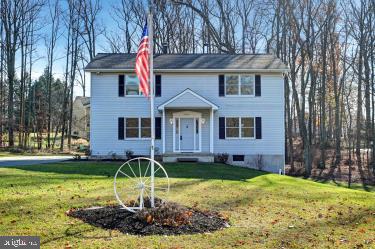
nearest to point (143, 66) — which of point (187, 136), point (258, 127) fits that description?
point (187, 136)

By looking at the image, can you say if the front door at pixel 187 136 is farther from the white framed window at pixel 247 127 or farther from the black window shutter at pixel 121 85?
the black window shutter at pixel 121 85

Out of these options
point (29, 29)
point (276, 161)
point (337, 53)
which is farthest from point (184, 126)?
point (29, 29)

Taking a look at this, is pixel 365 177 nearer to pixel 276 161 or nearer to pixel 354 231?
pixel 276 161

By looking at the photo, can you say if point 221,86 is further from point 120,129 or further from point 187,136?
point 120,129

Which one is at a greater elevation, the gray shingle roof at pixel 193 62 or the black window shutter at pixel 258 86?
the gray shingle roof at pixel 193 62

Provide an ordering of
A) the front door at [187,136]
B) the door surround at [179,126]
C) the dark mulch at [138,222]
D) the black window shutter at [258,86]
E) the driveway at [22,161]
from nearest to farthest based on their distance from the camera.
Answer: the dark mulch at [138,222]
the driveway at [22,161]
the door surround at [179,126]
the front door at [187,136]
the black window shutter at [258,86]

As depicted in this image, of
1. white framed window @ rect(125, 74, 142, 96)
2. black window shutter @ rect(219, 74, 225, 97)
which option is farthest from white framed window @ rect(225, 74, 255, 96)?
white framed window @ rect(125, 74, 142, 96)

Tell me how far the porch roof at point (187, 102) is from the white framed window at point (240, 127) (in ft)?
4.97

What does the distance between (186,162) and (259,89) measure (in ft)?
19.9

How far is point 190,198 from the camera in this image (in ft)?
32.4

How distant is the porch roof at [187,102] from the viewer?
20.4 meters

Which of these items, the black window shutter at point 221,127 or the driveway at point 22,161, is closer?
the driveway at point 22,161

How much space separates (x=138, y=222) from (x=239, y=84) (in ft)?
51.8

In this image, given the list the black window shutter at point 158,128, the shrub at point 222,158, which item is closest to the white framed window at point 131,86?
the black window shutter at point 158,128
